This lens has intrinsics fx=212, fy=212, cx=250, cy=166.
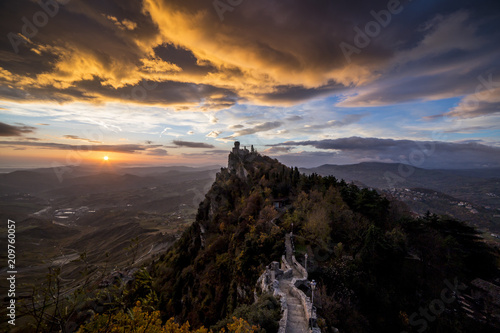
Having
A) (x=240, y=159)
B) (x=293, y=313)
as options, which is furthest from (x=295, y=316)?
(x=240, y=159)

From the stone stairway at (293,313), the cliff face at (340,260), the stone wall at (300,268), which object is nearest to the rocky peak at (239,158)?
the cliff face at (340,260)

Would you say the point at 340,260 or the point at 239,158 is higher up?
the point at 239,158

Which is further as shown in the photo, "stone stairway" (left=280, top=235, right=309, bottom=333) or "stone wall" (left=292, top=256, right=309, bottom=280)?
"stone wall" (left=292, top=256, right=309, bottom=280)

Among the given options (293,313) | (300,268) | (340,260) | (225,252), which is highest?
(340,260)

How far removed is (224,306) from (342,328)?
73.8 ft

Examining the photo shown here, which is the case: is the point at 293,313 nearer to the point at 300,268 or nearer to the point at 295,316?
the point at 295,316

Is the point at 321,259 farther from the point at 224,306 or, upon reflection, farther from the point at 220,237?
the point at 220,237

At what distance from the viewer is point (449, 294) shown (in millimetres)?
35750

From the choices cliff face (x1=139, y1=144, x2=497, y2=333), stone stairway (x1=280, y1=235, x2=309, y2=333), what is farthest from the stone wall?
cliff face (x1=139, y1=144, x2=497, y2=333)

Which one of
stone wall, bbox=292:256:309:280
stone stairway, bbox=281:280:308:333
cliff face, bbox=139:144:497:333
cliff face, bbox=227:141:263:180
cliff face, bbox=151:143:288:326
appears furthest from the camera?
cliff face, bbox=227:141:263:180

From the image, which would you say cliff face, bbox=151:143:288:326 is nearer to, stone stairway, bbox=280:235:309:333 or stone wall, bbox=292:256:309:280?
stone wall, bbox=292:256:309:280

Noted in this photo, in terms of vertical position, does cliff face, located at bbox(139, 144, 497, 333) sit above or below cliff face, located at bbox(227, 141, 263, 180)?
below

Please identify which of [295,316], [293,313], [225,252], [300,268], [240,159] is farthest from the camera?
[240,159]

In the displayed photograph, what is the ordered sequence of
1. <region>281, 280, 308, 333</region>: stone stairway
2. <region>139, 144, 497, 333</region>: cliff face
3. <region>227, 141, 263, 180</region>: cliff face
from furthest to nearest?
1. <region>227, 141, 263, 180</region>: cliff face
2. <region>139, 144, 497, 333</region>: cliff face
3. <region>281, 280, 308, 333</region>: stone stairway
